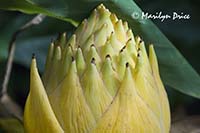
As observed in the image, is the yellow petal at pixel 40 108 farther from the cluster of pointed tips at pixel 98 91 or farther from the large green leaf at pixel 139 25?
the large green leaf at pixel 139 25

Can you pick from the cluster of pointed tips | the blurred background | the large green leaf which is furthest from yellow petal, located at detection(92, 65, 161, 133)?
the blurred background

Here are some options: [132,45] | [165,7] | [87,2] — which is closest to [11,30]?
[165,7]

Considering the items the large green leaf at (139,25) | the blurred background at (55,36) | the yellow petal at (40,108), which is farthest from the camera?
the blurred background at (55,36)

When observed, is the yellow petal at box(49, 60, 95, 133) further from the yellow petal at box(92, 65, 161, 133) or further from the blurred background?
the blurred background

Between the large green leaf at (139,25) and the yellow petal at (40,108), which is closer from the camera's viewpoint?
the yellow petal at (40,108)

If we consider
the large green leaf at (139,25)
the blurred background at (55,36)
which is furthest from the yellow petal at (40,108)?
the blurred background at (55,36)

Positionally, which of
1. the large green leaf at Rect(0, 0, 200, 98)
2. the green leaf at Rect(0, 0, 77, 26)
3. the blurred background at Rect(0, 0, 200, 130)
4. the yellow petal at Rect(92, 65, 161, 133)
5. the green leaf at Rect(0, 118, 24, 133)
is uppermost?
the blurred background at Rect(0, 0, 200, 130)
